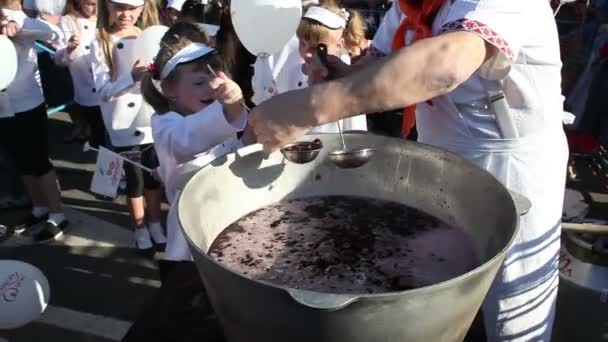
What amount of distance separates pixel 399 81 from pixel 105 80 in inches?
93.9

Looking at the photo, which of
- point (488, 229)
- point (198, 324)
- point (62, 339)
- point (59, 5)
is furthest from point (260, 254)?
point (59, 5)

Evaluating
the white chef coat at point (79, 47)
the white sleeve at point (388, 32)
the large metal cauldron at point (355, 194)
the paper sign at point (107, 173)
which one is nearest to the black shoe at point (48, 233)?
the white chef coat at point (79, 47)

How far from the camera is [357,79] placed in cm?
89

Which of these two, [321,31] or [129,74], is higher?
[321,31]

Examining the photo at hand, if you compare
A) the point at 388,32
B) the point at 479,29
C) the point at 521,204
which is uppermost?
the point at 479,29

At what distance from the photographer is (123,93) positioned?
2783 millimetres

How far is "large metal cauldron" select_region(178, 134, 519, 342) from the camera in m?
0.76

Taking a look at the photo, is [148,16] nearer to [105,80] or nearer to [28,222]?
[105,80]

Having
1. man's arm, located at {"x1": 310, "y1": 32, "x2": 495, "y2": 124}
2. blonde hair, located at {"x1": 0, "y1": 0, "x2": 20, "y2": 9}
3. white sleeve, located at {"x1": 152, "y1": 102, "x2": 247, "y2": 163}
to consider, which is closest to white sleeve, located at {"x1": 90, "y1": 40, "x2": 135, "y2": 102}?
blonde hair, located at {"x1": 0, "y1": 0, "x2": 20, "y2": 9}

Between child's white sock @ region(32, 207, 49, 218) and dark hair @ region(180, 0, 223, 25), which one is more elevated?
dark hair @ region(180, 0, 223, 25)

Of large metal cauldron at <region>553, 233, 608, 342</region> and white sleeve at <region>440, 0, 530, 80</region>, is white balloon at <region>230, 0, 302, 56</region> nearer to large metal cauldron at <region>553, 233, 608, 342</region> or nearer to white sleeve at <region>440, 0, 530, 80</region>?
white sleeve at <region>440, 0, 530, 80</region>

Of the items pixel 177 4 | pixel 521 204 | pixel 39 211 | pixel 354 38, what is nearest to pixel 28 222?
pixel 39 211

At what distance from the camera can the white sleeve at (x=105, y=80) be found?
2.72 metres

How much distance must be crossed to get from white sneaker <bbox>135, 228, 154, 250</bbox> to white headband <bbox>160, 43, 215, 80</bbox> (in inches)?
56.3
